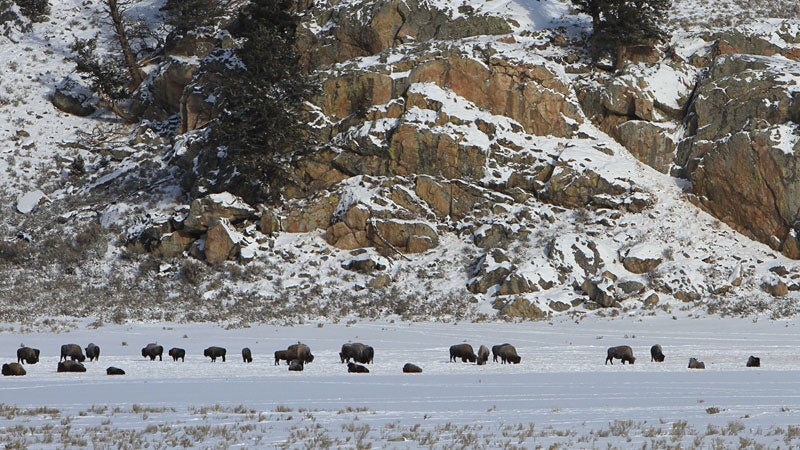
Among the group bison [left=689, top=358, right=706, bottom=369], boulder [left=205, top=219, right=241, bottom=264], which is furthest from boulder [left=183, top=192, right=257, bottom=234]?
bison [left=689, top=358, right=706, bottom=369]

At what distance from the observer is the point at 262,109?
38906mm

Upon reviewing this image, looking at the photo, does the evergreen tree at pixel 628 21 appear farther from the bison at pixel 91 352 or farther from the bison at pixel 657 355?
the bison at pixel 91 352

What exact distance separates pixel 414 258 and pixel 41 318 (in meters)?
16.1

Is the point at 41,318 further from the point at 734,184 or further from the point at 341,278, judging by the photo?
the point at 734,184

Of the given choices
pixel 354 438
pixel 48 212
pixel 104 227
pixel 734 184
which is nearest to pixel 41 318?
pixel 104 227

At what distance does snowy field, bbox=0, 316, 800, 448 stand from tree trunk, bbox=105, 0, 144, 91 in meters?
25.1

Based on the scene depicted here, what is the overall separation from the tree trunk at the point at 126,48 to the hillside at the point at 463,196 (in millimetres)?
6999

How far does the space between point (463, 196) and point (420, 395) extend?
79.6 ft

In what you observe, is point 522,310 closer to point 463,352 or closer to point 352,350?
point 463,352

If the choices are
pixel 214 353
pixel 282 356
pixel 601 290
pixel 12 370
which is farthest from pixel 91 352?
pixel 601 290

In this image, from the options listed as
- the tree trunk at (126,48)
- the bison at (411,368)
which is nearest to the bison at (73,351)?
the bison at (411,368)

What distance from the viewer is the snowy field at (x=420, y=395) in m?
12.4

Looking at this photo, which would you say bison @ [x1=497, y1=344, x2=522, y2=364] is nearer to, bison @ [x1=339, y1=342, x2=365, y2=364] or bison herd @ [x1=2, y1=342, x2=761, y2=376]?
bison herd @ [x1=2, y1=342, x2=761, y2=376]

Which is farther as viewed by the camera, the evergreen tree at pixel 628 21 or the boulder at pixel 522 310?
the evergreen tree at pixel 628 21
